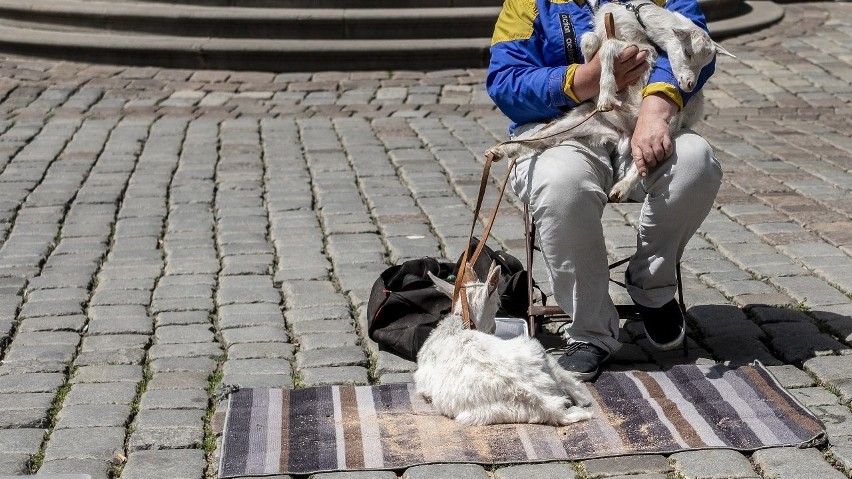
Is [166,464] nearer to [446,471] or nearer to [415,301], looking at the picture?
[446,471]

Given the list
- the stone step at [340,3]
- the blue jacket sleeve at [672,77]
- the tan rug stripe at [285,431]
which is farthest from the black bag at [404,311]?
the stone step at [340,3]

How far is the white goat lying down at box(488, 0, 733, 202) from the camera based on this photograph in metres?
3.94

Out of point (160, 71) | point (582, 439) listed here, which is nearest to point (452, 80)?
point (160, 71)

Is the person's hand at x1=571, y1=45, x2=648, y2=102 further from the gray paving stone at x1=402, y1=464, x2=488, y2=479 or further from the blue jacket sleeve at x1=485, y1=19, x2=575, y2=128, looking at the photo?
the gray paving stone at x1=402, y1=464, x2=488, y2=479

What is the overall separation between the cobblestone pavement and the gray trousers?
30 centimetres

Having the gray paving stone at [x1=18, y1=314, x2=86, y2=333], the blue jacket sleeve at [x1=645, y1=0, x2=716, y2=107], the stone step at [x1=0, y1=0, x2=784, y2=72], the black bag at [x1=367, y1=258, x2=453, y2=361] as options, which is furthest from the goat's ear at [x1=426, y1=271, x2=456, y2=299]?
the stone step at [x1=0, y1=0, x2=784, y2=72]

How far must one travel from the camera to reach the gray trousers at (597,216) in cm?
386

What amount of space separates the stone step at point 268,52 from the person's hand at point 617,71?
6.04 m

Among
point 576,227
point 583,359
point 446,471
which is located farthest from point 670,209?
point 446,471

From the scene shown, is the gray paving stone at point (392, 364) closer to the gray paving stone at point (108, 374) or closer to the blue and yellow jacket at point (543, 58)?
the gray paving stone at point (108, 374)

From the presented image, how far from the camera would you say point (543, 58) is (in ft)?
13.9

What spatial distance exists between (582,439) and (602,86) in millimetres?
1264

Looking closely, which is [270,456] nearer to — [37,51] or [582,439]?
[582,439]

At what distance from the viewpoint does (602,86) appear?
3949 millimetres
